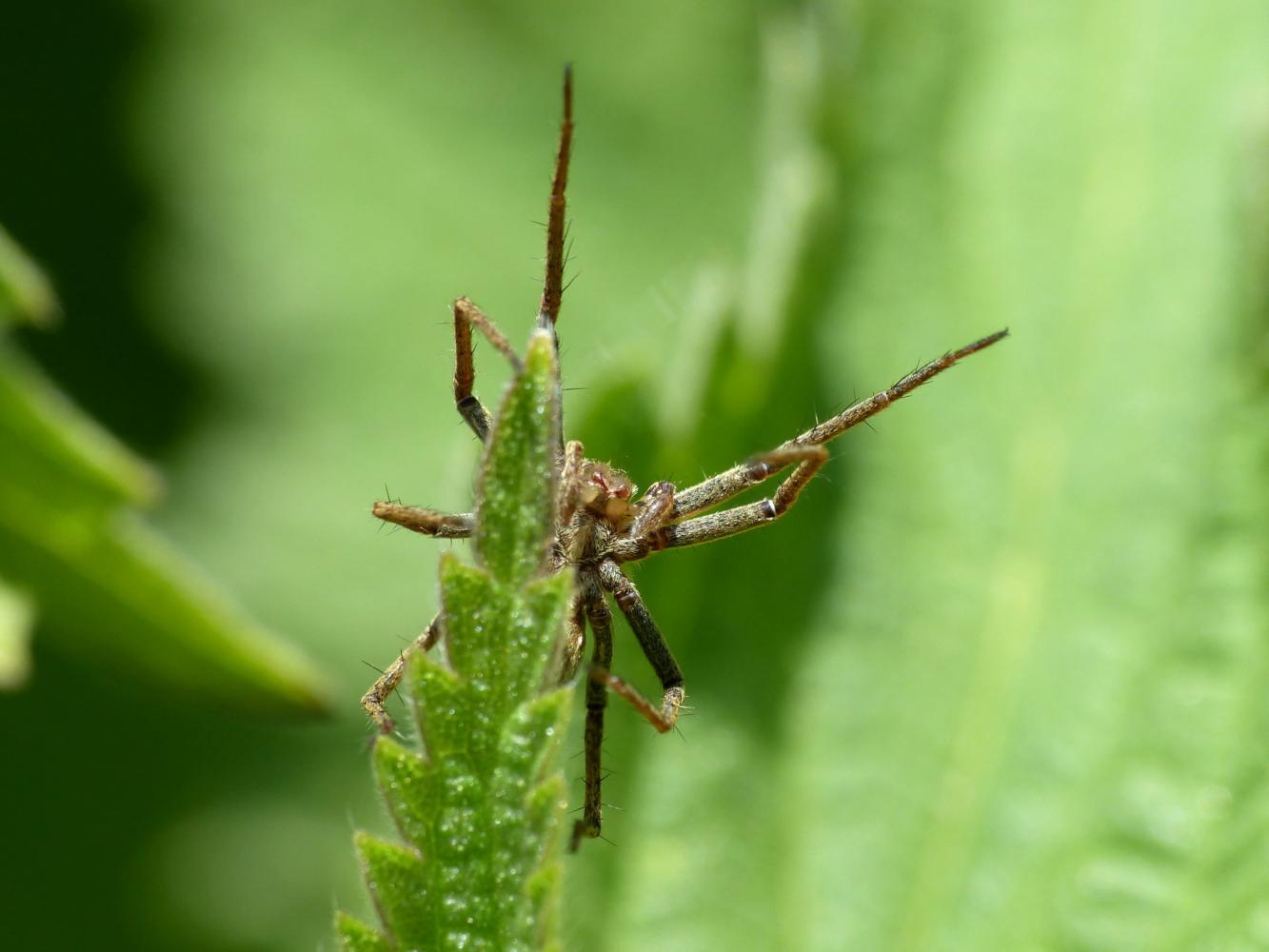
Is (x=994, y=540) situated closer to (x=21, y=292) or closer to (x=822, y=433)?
(x=822, y=433)

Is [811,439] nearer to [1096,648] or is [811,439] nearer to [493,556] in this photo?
[1096,648]

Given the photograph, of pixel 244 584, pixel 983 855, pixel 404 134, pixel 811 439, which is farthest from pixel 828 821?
pixel 404 134

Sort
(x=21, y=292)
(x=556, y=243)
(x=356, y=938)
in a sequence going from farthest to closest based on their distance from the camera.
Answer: (x=556, y=243) < (x=21, y=292) < (x=356, y=938)

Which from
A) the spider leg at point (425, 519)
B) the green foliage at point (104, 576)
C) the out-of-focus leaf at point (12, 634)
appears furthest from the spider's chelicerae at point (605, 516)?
the out-of-focus leaf at point (12, 634)

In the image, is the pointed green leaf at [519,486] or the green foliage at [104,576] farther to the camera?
the green foliage at [104,576]

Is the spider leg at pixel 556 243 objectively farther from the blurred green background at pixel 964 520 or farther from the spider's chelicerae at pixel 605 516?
the blurred green background at pixel 964 520

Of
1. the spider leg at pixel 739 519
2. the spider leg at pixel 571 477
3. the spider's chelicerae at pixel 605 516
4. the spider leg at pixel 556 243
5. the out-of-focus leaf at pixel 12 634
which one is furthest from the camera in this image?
the spider leg at pixel 571 477

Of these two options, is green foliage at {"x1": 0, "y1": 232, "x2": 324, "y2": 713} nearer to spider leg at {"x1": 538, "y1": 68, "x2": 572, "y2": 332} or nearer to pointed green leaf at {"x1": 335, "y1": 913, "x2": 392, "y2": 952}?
spider leg at {"x1": 538, "y1": 68, "x2": 572, "y2": 332}

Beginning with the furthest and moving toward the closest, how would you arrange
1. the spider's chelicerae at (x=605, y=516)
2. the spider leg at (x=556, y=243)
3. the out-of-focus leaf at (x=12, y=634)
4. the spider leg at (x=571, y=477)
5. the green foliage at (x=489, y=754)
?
the spider leg at (x=571, y=477) < the spider's chelicerae at (x=605, y=516) < the spider leg at (x=556, y=243) < the out-of-focus leaf at (x=12, y=634) < the green foliage at (x=489, y=754)

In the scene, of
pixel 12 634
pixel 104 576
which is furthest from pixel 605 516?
pixel 12 634
